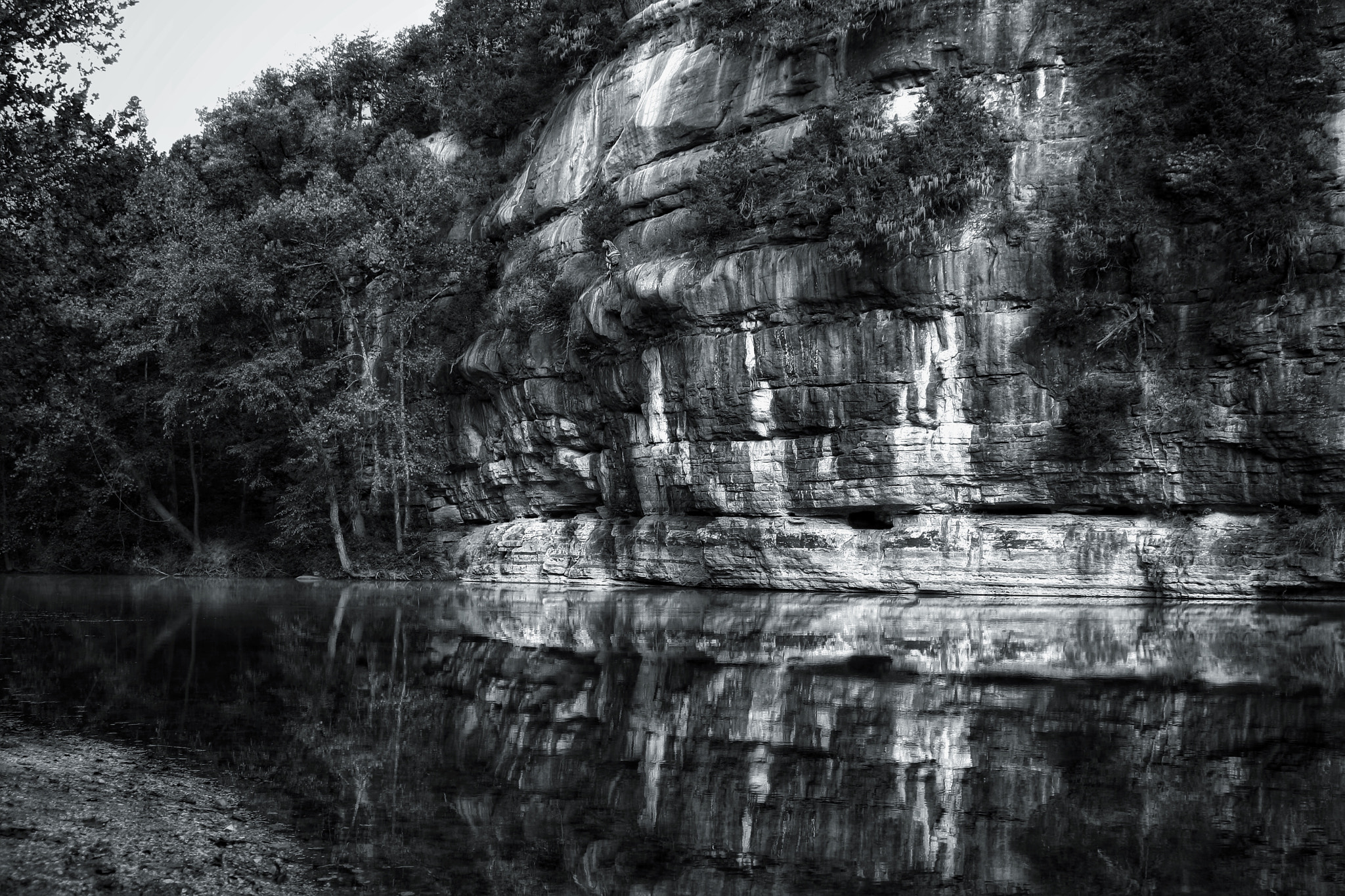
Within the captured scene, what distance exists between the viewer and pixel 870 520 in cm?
2869

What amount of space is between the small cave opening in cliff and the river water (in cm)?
802

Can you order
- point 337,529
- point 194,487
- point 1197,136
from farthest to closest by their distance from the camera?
1. point 194,487
2. point 337,529
3. point 1197,136

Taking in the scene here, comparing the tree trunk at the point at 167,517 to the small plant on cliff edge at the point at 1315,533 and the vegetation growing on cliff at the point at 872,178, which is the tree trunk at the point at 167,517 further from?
the small plant on cliff edge at the point at 1315,533

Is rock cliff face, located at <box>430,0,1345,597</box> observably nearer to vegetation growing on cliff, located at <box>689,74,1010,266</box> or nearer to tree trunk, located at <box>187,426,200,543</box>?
vegetation growing on cliff, located at <box>689,74,1010,266</box>

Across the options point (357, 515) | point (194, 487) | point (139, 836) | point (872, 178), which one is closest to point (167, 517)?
point (194, 487)

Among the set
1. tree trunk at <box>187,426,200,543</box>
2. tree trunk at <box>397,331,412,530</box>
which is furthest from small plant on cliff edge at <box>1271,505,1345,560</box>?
tree trunk at <box>187,426,200,543</box>

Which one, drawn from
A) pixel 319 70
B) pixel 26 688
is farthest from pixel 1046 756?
pixel 319 70

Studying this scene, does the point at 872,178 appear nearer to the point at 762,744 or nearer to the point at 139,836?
the point at 762,744

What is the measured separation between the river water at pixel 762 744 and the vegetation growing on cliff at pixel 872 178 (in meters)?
11.9

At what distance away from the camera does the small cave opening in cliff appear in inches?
1104

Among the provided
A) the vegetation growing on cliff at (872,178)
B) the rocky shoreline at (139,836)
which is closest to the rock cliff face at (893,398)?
the vegetation growing on cliff at (872,178)

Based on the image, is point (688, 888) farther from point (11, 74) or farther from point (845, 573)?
point (845, 573)

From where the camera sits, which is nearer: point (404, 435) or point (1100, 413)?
point (1100, 413)

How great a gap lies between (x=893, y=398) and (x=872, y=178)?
6046 mm
